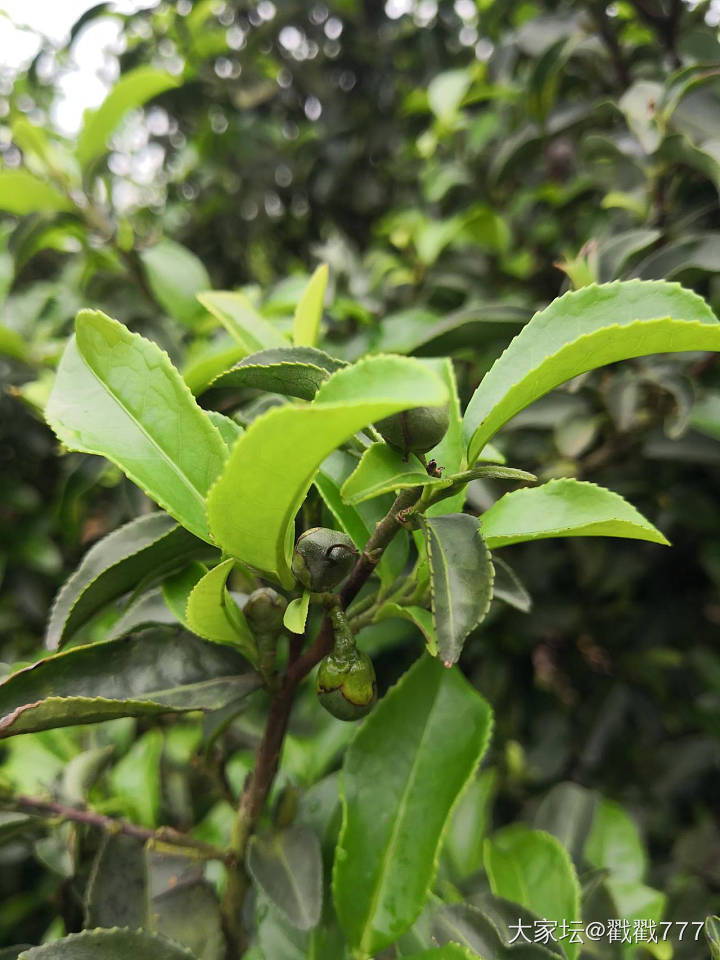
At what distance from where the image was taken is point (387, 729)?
27.4 inches

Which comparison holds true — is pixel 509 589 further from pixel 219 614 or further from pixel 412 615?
pixel 219 614

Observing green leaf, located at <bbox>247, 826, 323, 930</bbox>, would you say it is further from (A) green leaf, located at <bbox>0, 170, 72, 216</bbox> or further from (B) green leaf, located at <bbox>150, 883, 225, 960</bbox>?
(A) green leaf, located at <bbox>0, 170, 72, 216</bbox>

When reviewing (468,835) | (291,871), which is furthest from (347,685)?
(468,835)

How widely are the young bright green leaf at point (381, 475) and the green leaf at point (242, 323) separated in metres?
0.20

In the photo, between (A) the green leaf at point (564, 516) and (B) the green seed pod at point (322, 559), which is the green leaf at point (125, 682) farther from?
(A) the green leaf at point (564, 516)

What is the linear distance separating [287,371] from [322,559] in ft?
0.45

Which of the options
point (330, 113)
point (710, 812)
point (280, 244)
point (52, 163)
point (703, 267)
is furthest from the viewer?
point (280, 244)

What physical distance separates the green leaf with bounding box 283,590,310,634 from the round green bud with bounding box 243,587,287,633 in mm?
22

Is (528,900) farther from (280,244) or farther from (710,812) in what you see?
(280,244)

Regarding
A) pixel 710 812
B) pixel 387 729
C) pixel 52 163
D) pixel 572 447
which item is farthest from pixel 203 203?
pixel 710 812

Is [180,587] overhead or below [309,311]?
below

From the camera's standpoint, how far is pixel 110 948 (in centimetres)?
57

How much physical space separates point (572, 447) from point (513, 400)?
23.2 inches

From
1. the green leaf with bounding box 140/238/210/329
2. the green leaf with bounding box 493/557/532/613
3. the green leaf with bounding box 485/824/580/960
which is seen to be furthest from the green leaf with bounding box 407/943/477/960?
the green leaf with bounding box 140/238/210/329
